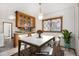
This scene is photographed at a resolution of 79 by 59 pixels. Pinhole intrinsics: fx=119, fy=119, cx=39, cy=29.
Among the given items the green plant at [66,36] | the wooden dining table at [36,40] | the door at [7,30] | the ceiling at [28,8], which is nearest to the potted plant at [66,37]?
the green plant at [66,36]

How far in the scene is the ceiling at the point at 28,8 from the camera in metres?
1.93

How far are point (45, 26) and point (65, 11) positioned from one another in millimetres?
410

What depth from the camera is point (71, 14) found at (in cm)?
193

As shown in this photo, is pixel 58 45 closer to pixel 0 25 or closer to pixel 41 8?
pixel 41 8

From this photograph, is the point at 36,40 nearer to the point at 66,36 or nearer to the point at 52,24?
the point at 52,24

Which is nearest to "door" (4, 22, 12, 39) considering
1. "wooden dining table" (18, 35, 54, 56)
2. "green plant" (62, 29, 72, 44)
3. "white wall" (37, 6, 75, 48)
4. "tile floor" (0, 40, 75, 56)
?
"tile floor" (0, 40, 75, 56)

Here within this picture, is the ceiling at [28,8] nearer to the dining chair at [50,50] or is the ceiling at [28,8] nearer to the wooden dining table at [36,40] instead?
the wooden dining table at [36,40]

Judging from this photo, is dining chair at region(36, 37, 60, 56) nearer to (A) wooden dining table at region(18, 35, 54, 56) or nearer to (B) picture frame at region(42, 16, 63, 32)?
(A) wooden dining table at region(18, 35, 54, 56)

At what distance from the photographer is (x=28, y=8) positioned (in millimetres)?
1973

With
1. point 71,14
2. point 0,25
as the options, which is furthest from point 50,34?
point 0,25

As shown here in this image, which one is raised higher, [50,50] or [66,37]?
[66,37]

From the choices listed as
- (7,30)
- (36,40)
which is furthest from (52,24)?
(7,30)

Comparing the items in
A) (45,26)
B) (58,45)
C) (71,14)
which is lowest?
(58,45)

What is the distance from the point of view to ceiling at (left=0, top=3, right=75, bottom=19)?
76.0 inches
